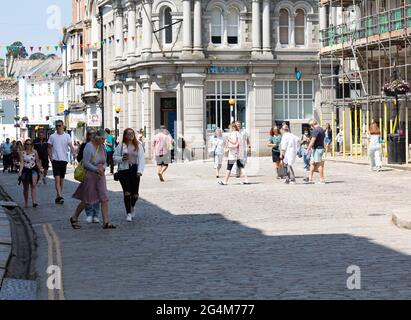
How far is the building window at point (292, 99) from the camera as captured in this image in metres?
58.2

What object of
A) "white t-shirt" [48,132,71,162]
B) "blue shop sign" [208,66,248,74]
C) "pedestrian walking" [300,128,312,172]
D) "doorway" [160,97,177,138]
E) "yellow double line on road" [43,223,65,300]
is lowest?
"yellow double line on road" [43,223,65,300]

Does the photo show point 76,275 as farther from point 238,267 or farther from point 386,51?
point 386,51

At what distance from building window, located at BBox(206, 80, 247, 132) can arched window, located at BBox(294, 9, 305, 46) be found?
4.13 m

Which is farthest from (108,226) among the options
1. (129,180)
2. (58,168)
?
(58,168)

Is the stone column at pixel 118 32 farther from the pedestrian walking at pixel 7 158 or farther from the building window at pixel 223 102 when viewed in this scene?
the pedestrian walking at pixel 7 158

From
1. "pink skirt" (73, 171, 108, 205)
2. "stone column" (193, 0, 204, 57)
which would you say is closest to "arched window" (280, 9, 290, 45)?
"stone column" (193, 0, 204, 57)

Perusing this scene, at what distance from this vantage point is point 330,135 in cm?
5097

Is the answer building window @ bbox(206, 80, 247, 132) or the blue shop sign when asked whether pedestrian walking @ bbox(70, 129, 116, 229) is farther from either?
building window @ bbox(206, 80, 247, 132)

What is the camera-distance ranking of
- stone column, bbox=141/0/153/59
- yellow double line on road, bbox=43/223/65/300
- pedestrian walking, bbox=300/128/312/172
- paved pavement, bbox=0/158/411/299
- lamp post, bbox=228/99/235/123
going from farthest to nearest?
stone column, bbox=141/0/153/59, lamp post, bbox=228/99/235/123, pedestrian walking, bbox=300/128/312/172, paved pavement, bbox=0/158/411/299, yellow double line on road, bbox=43/223/65/300

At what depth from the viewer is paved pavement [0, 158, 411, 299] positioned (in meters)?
10.2

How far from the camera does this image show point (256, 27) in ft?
187

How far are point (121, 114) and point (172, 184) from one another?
34990mm

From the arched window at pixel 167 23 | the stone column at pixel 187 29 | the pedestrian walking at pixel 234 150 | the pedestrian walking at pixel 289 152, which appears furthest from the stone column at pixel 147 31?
the pedestrian walking at pixel 289 152

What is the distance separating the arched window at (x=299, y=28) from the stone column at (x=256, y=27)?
250 centimetres
